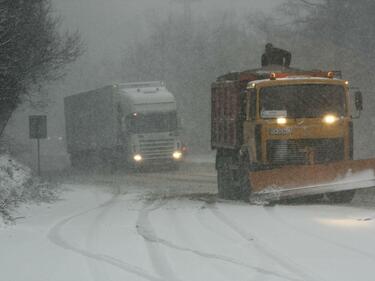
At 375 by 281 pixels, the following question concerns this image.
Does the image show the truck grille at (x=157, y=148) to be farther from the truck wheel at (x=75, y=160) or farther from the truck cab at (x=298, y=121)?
the truck cab at (x=298, y=121)

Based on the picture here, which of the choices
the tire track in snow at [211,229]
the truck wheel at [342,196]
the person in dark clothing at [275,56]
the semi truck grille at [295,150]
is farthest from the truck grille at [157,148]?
the semi truck grille at [295,150]

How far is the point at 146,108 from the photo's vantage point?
36.2 m

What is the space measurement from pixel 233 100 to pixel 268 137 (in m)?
2.28

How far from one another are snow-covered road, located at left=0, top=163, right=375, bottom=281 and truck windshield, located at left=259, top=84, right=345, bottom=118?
229 cm

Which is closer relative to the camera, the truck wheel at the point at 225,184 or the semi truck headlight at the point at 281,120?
the semi truck headlight at the point at 281,120

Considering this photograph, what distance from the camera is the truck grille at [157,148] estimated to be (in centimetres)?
3622

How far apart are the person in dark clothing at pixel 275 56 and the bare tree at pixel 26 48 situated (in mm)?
6975

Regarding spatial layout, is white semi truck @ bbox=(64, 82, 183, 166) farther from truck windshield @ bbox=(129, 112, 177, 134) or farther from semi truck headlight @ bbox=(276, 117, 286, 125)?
semi truck headlight @ bbox=(276, 117, 286, 125)

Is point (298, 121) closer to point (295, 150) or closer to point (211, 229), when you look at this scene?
point (295, 150)

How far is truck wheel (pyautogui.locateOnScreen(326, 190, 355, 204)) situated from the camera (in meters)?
17.8

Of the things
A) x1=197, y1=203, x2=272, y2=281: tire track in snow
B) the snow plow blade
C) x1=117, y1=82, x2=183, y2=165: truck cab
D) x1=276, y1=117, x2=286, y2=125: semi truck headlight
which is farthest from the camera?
x1=117, y1=82, x2=183, y2=165: truck cab

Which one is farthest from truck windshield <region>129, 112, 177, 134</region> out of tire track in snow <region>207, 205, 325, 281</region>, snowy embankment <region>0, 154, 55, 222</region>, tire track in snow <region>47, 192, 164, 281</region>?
tire track in snow <region>207, 205, 325, 281</region>

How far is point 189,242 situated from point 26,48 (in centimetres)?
1501

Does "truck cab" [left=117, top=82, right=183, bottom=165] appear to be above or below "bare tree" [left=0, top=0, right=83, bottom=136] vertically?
below
